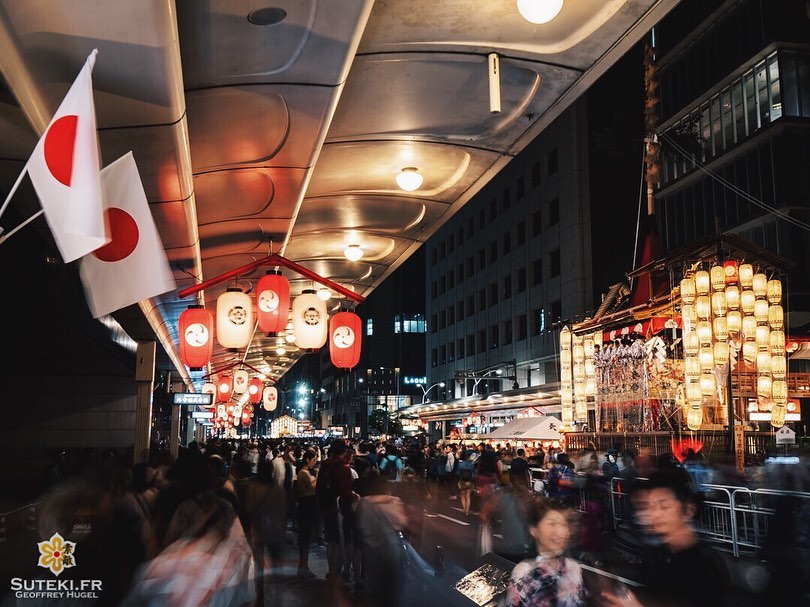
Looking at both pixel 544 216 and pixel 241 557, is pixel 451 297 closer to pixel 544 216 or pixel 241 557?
pixel 544 216

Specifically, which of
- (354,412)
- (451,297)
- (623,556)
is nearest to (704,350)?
(623,556)

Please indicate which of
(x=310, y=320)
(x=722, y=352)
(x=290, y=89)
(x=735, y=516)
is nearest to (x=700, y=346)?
(x=722, y=352)

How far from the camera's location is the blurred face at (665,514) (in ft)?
13.7

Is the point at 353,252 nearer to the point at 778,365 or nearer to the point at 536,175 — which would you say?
the point at 778,365

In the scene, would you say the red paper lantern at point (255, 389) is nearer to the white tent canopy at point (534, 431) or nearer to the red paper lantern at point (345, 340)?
the white tent canopy at point (534, 431)

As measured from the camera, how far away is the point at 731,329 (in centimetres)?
1933

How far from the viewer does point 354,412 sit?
106 meters

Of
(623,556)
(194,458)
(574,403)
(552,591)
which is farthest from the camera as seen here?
(574,403)

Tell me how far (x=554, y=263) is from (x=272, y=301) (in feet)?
126

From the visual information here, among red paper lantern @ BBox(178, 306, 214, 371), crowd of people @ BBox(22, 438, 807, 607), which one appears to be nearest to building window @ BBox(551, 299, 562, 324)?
crowd of people @ BBox(22, 438, 807, 607)

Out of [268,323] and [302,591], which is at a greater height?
[268,323]

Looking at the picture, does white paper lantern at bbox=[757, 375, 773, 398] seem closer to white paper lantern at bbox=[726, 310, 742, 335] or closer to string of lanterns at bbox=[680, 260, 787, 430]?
string of lanterns at bbox=[680, 260, 787, 430]

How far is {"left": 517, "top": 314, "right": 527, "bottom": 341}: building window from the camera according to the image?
169 feet

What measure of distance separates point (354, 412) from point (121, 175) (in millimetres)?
101623
